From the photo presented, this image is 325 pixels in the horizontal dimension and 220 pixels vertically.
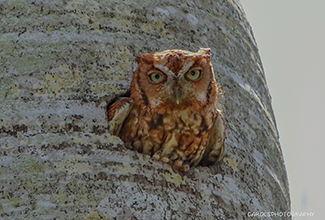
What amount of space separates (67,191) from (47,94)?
20.5 inches

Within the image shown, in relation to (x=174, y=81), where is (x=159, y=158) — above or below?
below

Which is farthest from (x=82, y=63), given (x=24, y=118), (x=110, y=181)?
(x=110, y=181)

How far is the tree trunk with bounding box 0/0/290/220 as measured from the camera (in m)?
2.22

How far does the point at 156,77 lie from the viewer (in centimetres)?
282

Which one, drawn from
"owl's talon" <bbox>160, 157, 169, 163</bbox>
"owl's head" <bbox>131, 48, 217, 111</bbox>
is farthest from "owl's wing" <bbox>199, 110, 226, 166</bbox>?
"owl's talon" <bbox>160, 157, 169, 163</bbox>

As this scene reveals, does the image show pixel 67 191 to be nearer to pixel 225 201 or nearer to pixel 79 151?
pixel 79 151

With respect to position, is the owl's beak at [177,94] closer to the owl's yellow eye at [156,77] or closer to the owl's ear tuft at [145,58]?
the owl's yellow eye at [156,77]

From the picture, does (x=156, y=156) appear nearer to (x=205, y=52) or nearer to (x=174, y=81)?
(x=174, y=81)

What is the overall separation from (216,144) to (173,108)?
0.36m

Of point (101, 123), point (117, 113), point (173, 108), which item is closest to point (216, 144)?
point (173, 108)

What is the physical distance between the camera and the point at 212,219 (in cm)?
247

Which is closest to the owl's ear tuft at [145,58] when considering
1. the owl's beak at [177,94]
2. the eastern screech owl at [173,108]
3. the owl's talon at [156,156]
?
the eastern screech owl at [173,108]

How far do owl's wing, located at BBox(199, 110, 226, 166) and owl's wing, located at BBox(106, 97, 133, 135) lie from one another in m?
0.54

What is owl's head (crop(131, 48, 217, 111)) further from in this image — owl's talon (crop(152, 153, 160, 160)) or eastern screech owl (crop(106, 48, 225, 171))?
owl's talon (crop(152, 153, 160, 160))
